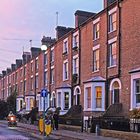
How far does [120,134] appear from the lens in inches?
1040

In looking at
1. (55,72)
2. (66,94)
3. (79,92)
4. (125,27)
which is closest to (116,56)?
(125,27)

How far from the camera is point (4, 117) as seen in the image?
7381 cm

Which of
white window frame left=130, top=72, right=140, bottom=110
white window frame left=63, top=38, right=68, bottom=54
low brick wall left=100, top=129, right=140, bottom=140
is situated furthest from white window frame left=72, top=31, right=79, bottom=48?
low brick wall left=100, top=129, right=140, bottom=140

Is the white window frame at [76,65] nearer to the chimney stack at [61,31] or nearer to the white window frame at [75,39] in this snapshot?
the white window frame at [75,39]

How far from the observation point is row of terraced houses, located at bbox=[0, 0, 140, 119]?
102ft

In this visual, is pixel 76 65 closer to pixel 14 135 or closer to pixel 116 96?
pixel 116 96

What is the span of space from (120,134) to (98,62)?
11.8 metres

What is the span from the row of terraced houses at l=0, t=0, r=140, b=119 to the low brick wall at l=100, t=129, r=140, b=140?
2696 mm

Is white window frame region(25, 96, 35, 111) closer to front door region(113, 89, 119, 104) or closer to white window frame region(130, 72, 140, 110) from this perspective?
front door region(113, 89, 119, 104)

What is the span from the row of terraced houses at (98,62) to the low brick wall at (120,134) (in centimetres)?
270

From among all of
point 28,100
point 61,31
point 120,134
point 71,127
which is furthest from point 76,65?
point 28,100

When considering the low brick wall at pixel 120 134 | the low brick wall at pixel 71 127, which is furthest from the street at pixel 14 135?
the low brick wall at pixel 120 134

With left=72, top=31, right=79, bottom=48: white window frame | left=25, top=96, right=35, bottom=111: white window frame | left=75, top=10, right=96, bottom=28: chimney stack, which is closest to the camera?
left=72, top=31, right=79, bottom=48: white window frame

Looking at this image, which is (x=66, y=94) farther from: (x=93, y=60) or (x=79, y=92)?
(x=93, y=60)
